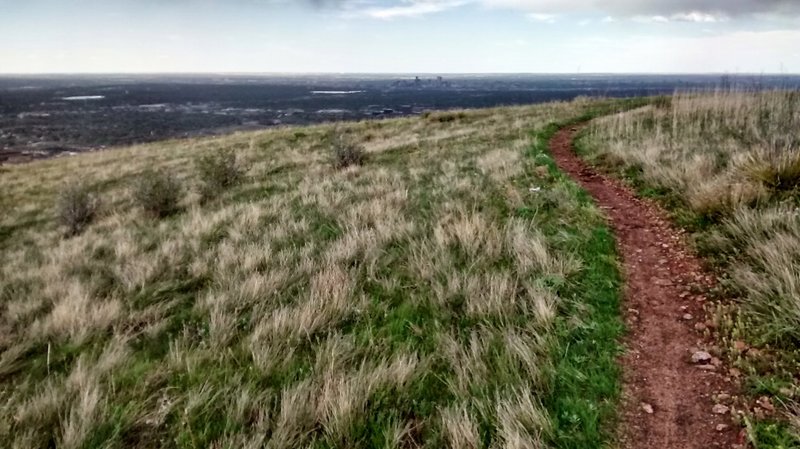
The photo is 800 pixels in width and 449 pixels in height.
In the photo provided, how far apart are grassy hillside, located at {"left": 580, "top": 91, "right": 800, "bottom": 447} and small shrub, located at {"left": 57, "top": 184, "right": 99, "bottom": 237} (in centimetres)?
1382

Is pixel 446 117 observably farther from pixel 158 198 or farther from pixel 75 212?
pixel 75 212

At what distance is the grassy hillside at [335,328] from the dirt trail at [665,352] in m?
0.20

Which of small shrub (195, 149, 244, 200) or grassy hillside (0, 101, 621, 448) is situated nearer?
grassy hillside (0, 101, 621, 448)

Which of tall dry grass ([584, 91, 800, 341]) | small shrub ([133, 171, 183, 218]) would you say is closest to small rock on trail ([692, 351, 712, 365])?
tall dry grass ([584, 91, 800, 341])

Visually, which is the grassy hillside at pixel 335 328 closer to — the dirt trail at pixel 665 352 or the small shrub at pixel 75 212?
the dirt trail at pixel 665 352

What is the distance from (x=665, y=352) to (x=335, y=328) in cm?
283

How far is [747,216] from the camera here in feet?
17.6

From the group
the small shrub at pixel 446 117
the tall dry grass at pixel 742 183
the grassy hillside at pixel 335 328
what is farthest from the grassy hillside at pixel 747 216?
the small shrub at pixel 446 117

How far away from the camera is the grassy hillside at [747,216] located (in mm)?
3410

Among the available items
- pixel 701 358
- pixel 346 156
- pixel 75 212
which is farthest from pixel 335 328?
pixel 75 212

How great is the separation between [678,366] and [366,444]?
2.35 meters

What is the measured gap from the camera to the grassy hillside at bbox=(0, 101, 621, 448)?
333 cm

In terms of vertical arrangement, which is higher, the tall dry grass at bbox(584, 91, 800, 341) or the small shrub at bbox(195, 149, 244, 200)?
the tall dry grass at bbox(584, 91, 800, 341)

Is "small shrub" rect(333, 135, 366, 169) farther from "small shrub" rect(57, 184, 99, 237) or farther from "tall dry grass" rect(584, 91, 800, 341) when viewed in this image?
"small shrub" rect(57, 184, 99, 237)
